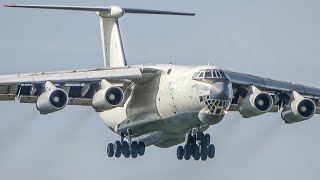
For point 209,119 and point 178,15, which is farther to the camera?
point 178,15

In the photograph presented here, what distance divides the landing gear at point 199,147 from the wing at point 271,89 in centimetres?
217

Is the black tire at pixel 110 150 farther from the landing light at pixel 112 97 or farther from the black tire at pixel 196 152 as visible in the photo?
the landing light at pixel 112 97

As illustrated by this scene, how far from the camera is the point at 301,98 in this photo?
60.0m

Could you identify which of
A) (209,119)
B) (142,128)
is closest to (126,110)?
(142,128)

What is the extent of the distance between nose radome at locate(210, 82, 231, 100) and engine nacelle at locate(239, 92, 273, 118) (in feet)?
8.34

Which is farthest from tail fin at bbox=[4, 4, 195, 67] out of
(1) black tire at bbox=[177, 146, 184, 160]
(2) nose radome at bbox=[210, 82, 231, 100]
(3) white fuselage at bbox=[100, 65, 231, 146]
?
(2) nose radome at bbox=[210, 82, 231, 100]

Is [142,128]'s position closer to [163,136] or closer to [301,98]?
[163,136]

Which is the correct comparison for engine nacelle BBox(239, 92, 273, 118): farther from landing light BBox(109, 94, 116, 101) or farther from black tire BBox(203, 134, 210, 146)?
landing light BBox(109, 94, 116, 101)

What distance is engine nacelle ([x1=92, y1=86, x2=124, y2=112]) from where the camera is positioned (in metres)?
57.1

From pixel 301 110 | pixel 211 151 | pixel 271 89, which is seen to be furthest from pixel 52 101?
pixel 301 110

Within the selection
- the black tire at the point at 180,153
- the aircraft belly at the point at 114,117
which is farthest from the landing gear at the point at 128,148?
the black tire at the point at 180,153

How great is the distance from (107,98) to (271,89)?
663cm

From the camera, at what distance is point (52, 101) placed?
56.6 m

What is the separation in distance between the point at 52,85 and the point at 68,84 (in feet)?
5.35
